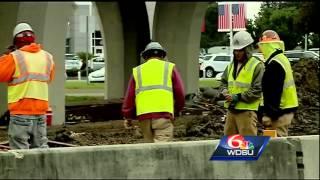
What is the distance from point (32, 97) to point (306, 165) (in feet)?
9.61

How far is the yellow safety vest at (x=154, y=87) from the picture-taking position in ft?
23.9

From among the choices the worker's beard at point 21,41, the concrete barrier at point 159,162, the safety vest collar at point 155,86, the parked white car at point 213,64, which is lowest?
the concrete barrier at point 159,162

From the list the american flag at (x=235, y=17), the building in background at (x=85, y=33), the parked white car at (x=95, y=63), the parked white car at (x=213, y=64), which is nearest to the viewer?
the american flag at (x=235, y=17)

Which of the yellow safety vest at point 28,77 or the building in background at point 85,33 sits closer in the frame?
the yellow safety vest at point 28,77

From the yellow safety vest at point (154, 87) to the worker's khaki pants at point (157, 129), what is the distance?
0.42ft

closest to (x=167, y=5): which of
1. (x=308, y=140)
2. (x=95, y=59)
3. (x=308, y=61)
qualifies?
(x=308, y=61)

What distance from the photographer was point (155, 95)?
7262mm

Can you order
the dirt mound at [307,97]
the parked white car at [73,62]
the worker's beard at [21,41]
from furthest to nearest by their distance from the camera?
1. the parked white car at [73,62]
2. the dirt mound at [307,97]
3. the worker's beard at [21,41]

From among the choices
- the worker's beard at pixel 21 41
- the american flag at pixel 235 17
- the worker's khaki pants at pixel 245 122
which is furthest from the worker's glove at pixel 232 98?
the american flag at pixel 235 17

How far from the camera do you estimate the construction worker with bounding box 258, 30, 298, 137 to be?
307 inches

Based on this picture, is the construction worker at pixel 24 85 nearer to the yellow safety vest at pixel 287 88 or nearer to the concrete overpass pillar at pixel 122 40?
the yellow safety vest at pixel 287 88

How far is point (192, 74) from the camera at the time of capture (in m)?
22.4

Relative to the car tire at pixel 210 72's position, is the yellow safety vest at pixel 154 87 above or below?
below

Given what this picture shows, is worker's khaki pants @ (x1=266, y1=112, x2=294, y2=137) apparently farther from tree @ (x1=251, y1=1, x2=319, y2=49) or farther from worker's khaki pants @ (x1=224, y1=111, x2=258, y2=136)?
tree @ (x1=251, y1=1, x2=319, y2=49)
